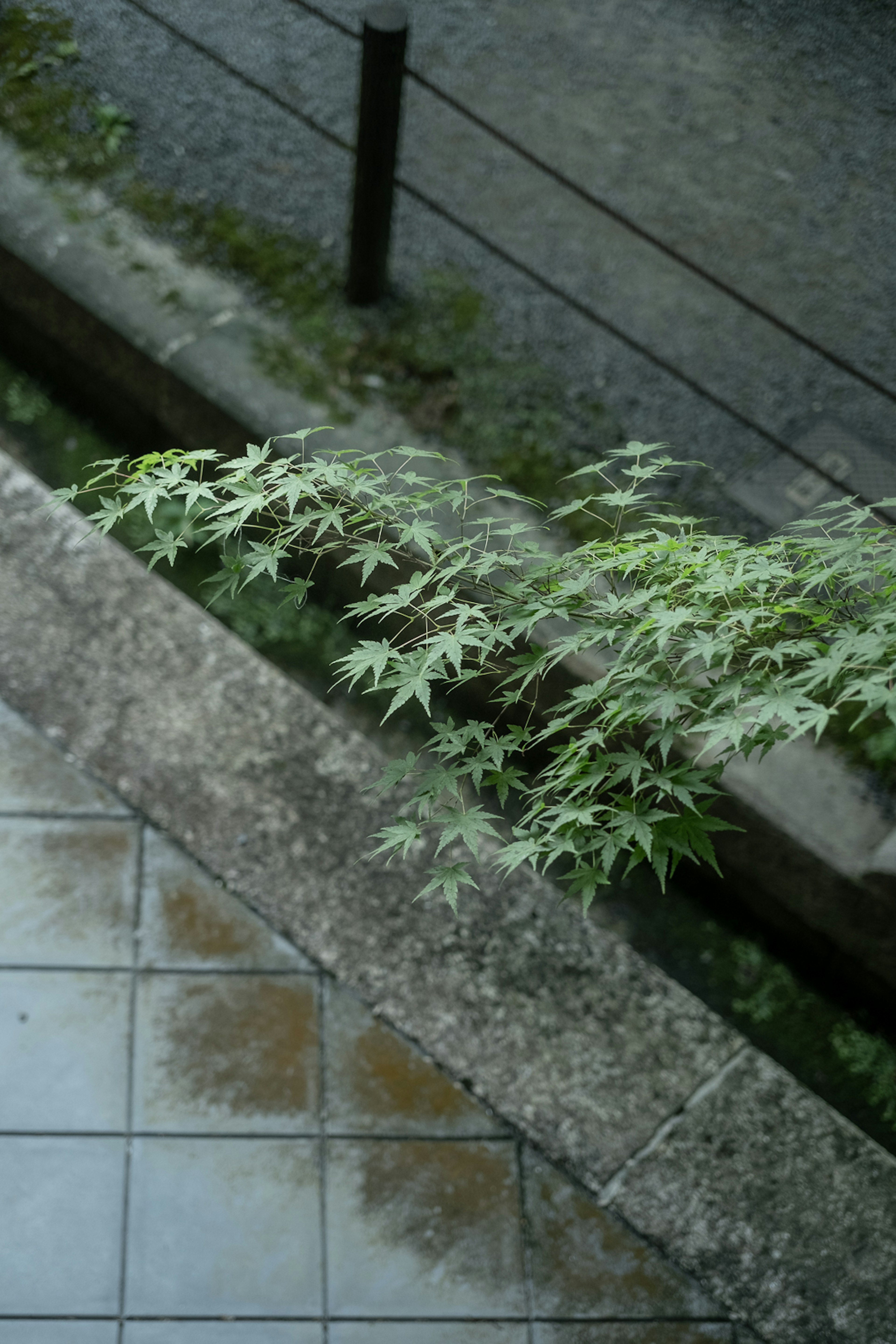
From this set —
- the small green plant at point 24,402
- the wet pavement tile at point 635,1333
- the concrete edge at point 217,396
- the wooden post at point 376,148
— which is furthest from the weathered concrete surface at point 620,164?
the wet pavement tile at point 635,1333

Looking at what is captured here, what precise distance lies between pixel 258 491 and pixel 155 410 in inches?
76.6

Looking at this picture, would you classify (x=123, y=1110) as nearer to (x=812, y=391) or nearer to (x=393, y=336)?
(x=393, y=336)

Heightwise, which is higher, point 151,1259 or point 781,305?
point 781,305

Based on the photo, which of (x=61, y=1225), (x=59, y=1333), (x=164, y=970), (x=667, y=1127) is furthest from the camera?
(x=164, y=970)

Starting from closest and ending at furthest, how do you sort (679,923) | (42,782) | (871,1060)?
1. (42,782)
2. (871,1060)
3. (679,923)

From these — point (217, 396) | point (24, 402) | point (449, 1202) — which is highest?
point (217, 396)

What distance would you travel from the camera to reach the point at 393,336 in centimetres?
366

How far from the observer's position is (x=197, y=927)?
2.76 metres

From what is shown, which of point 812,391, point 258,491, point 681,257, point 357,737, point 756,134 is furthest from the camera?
point 756,134

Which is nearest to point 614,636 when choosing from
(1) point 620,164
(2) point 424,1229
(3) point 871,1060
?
(2) point 424,1229

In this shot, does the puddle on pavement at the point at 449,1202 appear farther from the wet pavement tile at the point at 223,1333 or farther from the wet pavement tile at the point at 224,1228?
the wet pavement tile at the point at 223,1333

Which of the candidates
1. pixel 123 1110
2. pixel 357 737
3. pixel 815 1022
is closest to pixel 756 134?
pixel 357 737

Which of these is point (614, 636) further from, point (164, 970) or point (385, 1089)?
point (164, 970)

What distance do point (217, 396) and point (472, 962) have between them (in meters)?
1.81
